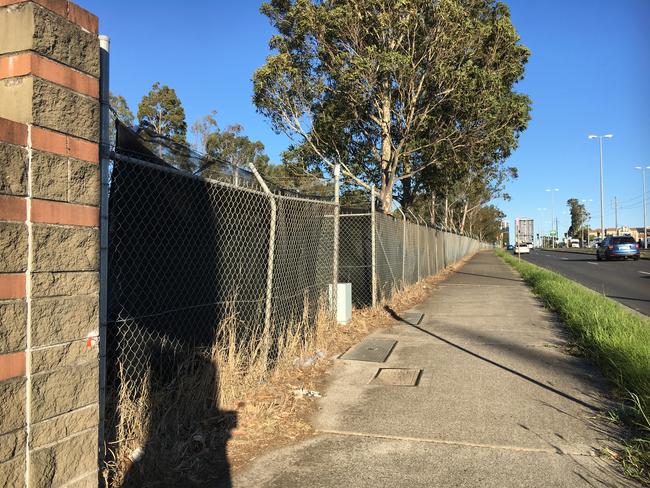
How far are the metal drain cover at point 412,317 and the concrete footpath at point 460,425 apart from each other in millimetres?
1554

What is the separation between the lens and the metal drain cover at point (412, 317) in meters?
8.78

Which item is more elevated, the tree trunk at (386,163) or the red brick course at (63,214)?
the tree trunk at (386,163)

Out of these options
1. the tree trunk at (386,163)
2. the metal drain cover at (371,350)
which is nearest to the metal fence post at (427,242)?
the tree trunk at (386,163)

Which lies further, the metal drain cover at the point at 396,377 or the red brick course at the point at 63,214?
the metal drain cover at the point at 396,377

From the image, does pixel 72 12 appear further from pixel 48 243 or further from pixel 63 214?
pixel 48 243

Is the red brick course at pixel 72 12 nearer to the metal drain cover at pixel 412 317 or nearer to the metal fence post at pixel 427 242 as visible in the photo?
the metal drain cover at pixel 412 317

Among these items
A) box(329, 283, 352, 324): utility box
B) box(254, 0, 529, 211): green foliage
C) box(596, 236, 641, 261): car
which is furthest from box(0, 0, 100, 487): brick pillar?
box(596, 236, 641, 261): car

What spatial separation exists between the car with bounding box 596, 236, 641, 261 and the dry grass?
3205cm

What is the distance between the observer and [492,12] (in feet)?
50.4

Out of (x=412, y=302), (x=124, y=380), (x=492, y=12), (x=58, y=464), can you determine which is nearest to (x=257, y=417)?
(x=124, y=380)

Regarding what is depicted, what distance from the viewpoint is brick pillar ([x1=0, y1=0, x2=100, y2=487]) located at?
2.06 metres

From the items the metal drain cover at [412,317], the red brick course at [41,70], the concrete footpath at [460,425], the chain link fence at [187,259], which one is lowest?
the concrete footpath at [460,425]

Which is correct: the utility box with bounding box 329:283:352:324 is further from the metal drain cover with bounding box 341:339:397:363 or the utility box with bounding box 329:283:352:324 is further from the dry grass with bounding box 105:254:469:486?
Result: the dry grass with bounding box 105:254:469:486

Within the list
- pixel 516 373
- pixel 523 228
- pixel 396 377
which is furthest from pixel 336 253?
pixel 523 228
